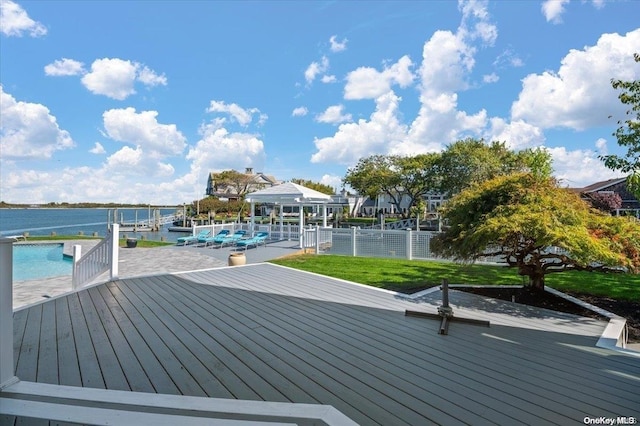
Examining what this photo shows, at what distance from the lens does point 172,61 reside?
16.6 m

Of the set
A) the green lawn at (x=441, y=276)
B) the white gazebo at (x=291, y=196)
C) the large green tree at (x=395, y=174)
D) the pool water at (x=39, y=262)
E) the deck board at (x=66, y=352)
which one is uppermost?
the large green tree at (x=395, y=174)

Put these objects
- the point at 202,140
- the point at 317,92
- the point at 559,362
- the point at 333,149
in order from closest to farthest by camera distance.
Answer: the point at 559,362
the point at 317,92
the point at 202,140
the point at 333,149

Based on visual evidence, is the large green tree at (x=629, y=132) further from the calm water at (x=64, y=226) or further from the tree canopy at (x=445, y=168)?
the tree canopy at (x=445, y=168)

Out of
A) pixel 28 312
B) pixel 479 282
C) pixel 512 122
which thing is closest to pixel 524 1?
pixel 479 282

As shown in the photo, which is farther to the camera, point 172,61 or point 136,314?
point 172,61

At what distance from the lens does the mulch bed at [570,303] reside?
493 cm

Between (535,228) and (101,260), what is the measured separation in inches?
311

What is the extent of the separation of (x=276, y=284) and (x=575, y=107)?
14.1 m

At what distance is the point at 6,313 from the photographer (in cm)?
236

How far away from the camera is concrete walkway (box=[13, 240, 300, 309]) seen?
7.77 meters

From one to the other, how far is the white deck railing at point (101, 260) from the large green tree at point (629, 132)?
917cm

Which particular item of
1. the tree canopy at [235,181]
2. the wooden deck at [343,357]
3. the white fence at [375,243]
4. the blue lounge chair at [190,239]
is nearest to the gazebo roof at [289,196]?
the white fence at [375,243]

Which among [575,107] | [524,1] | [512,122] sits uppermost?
[512,122]

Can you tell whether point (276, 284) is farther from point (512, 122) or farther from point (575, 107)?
point (512, 122)
